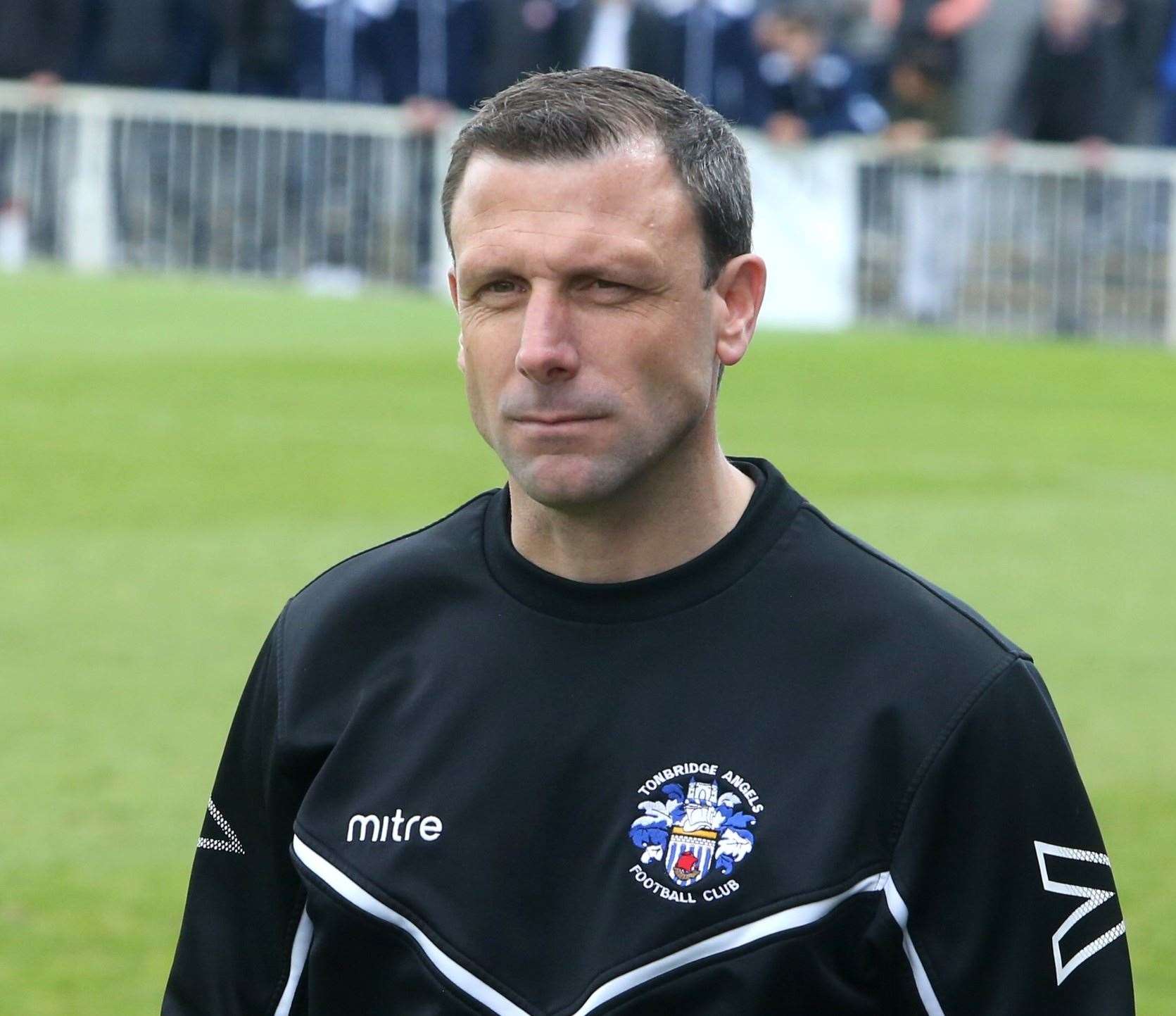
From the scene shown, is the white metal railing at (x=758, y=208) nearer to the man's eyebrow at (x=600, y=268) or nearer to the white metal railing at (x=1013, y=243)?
the white metal railing at (x=1013, y=243)

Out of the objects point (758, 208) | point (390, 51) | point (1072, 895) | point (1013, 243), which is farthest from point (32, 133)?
point (1072, 895)

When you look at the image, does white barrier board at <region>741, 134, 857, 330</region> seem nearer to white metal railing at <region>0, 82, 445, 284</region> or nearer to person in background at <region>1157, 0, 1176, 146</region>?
white metal railing at <region>0, 82, 445, 284</region>

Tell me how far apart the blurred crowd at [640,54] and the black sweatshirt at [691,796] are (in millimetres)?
14482

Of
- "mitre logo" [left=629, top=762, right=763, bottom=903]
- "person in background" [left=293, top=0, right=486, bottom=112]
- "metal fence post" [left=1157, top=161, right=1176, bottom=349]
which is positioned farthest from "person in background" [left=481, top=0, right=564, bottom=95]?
"mitre logo" [left=629, top=762, right=763, bottom=903]

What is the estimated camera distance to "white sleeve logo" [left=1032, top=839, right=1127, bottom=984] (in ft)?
8.01

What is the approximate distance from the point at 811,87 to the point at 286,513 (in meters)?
8.45

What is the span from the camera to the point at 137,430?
11.3 m

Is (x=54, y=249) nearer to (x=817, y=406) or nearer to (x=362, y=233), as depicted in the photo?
(x=362, y=233)

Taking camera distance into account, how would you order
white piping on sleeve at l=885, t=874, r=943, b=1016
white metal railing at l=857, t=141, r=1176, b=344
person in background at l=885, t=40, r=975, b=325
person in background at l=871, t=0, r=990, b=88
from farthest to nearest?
person in background at l=871, t=0, r=990, b=88, person in background at l=885, t=40, r=975, b=325, white metal railing at l=857, t=141, r=1176, b=344, white piping on sleeve at l=885, t=874, r=943, b=1016

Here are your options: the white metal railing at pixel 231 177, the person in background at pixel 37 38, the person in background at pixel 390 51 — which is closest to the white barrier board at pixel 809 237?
the white metal railing at pixel 231 177

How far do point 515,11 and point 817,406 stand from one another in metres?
5.79

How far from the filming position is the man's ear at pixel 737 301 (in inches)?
101

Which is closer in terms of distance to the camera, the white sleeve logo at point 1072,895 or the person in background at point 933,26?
the white sleeve logo at point 1072,895

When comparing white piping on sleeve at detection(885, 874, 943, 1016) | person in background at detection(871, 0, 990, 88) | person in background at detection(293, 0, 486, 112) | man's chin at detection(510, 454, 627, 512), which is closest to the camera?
white piping on sleeve at detection(885, 874, 943, 1016)
